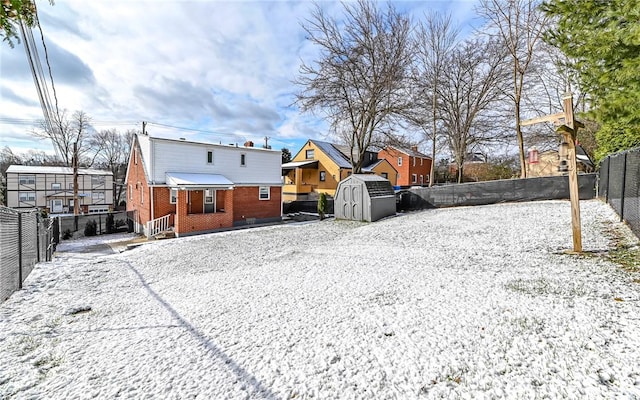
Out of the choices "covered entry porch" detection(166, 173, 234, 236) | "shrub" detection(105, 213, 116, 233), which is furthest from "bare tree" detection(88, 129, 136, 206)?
"covered entry porch" detection(166, 173, 234, 236)

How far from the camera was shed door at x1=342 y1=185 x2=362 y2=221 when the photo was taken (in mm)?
14758

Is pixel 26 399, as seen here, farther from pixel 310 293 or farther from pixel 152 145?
pixel 152 145

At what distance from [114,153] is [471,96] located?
44.0 metres

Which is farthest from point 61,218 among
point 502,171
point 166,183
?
point 502,171

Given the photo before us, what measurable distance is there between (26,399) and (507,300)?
17.5ft

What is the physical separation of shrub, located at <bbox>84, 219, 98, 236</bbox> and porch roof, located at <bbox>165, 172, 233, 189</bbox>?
20.9 ft

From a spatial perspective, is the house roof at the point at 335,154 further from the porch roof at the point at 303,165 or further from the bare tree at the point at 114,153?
the bare tree at the point at 114,153

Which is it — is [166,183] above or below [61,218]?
above

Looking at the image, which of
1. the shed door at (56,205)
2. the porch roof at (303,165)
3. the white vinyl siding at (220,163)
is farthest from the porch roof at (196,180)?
the shed door at (56,205)

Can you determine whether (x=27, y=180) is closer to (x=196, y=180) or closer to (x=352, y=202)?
(x=196, y=180)

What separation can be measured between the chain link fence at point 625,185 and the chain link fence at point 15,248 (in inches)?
461

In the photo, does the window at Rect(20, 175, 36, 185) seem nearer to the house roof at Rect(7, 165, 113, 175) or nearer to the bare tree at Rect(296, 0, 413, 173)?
the house roof at Rect(7, 165, 113, 175)

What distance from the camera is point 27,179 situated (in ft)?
103

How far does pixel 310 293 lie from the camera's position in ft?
15.5
